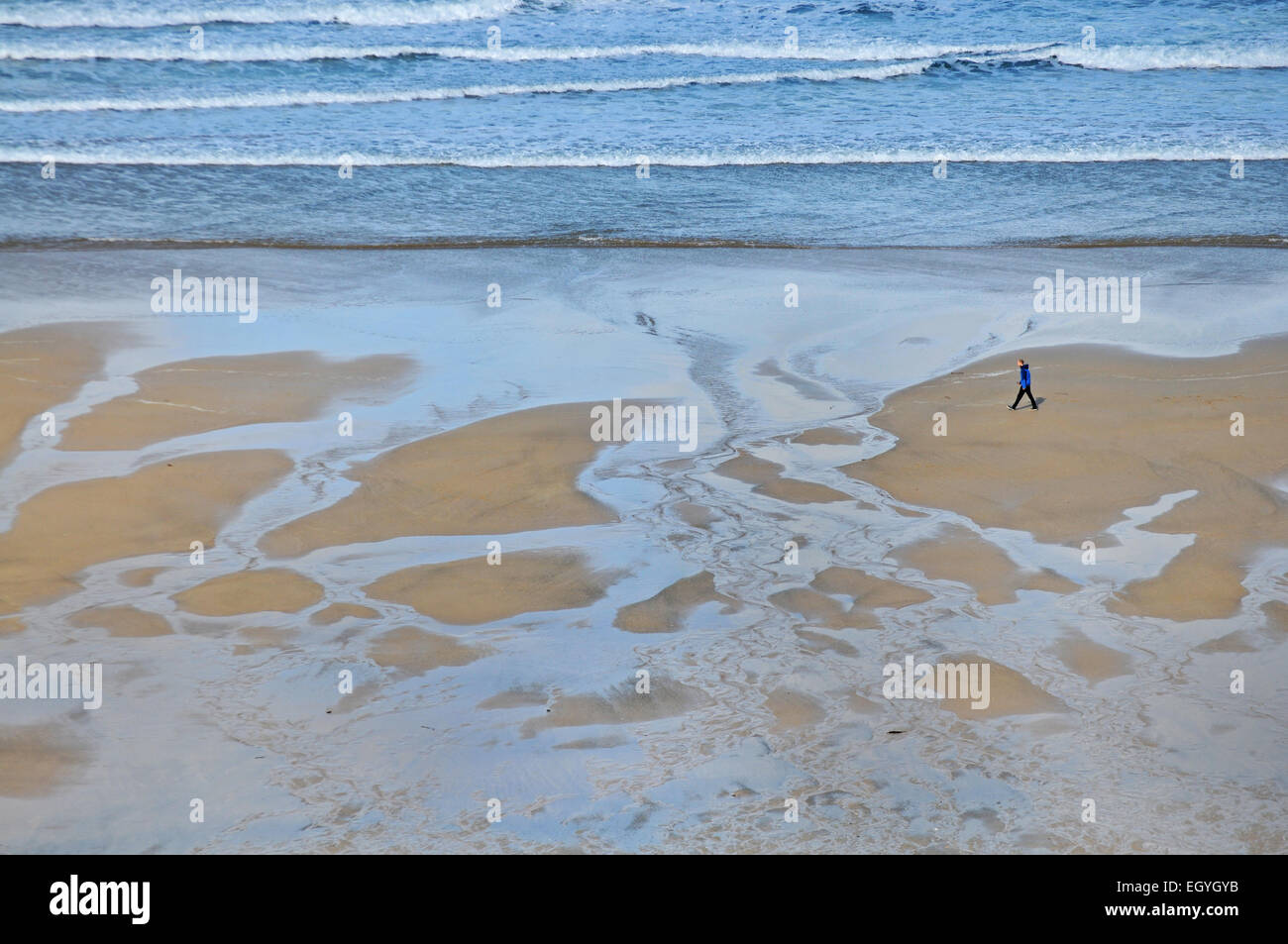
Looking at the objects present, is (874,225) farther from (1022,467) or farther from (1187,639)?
(1187,639)

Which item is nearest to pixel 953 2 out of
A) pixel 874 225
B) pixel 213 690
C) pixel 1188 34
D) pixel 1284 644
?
pixel 1188 34

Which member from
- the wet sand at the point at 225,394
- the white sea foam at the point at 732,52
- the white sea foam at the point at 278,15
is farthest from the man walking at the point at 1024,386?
the white sea foam at the point at 278,15

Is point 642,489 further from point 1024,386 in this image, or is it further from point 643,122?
point 643,122

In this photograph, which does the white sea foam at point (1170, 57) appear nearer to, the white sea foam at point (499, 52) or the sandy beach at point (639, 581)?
the white sea foam at point (499, 52)

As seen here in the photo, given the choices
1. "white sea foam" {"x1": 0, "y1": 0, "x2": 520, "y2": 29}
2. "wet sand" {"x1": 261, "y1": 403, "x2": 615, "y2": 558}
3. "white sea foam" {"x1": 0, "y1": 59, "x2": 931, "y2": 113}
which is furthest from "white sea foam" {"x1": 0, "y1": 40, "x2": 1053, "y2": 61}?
"wet sand" {"x1": 261, "y1": 403, "x2": 615, "y2": 558}

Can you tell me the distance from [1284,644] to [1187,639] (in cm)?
47

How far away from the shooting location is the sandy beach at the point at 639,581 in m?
5.00

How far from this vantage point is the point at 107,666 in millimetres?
5926

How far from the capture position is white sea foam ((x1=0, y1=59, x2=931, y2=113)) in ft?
66.2

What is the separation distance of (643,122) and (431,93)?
4.31 metres

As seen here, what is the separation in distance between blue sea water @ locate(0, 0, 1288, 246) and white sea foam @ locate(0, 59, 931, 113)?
75 millimetres

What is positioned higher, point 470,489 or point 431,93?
point 431,93

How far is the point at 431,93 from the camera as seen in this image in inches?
835

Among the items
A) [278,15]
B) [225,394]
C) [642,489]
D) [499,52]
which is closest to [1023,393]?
[642,489]
